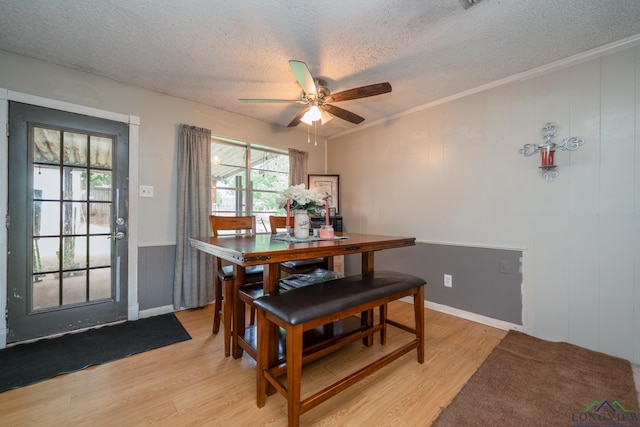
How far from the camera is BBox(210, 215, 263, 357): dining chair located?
1.91 m

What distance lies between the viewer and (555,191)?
217 cm

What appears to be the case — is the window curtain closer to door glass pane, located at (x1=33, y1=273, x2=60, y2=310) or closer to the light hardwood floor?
the light hardwood floor

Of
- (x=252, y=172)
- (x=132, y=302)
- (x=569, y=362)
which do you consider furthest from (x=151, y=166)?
(x=569, y=362)

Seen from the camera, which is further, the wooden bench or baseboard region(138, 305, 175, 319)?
baseboard region(138, 305, 175, 319)

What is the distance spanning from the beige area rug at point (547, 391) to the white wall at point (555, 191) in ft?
1.07

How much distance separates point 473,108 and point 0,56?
421 cm

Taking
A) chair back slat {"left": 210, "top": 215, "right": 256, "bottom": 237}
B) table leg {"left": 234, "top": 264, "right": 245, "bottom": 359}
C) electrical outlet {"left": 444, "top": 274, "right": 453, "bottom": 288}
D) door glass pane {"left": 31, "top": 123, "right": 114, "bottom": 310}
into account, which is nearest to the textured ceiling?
door glass pane {"left": 31, "top": 123, "right": 114, "bottom": 310}

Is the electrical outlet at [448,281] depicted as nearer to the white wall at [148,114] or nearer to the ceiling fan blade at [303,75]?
the ceiling fan blade at [303,75]

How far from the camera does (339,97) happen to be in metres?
2.15

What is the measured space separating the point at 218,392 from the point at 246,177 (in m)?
2.49

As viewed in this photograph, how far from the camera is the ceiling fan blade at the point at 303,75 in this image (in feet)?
5.63

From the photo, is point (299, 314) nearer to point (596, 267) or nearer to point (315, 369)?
point (315, 369)

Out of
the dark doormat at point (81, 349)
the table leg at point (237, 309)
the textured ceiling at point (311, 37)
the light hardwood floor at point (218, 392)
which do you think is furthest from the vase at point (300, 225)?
the dark doormat at point (81, 349)

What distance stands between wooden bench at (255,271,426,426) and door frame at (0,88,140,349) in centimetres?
191
